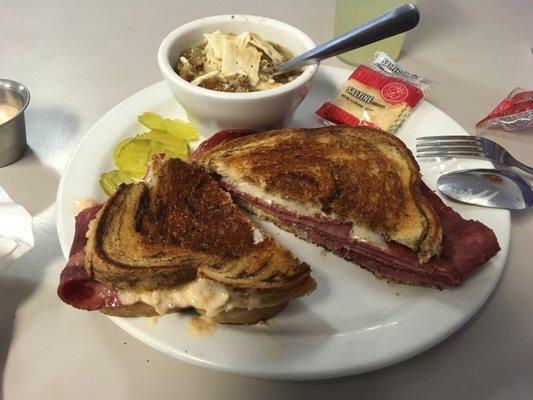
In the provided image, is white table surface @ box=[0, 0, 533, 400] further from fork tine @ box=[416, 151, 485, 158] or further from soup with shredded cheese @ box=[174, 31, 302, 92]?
soup with shredded cheese @ box=[174, 31, 302, 92]

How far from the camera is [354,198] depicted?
1.67 meters

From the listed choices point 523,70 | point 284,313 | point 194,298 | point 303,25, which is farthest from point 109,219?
point 523,70

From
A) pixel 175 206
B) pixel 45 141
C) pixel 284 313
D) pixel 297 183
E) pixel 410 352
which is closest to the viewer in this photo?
pixel 410 352

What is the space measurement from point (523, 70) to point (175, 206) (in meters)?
2.19

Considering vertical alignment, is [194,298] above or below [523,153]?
below

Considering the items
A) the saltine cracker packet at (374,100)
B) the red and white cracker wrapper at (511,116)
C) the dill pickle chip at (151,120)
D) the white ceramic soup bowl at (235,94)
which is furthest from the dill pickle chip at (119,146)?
the red and white cracker wrapper at (511,116)

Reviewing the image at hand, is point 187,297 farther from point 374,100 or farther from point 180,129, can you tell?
point 374,100

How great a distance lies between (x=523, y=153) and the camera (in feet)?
7.04

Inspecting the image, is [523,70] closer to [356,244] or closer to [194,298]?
[356,244]

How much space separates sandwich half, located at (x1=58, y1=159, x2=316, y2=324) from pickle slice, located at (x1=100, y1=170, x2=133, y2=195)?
0.15 m

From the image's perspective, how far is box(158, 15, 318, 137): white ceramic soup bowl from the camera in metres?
1.75

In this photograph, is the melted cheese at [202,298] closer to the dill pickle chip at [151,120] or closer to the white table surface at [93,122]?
the white table surface at [93,122]

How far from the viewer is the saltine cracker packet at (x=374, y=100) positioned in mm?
2084

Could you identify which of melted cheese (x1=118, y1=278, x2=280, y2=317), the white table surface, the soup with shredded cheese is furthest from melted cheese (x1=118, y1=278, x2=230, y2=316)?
the soup with shredded cheese
